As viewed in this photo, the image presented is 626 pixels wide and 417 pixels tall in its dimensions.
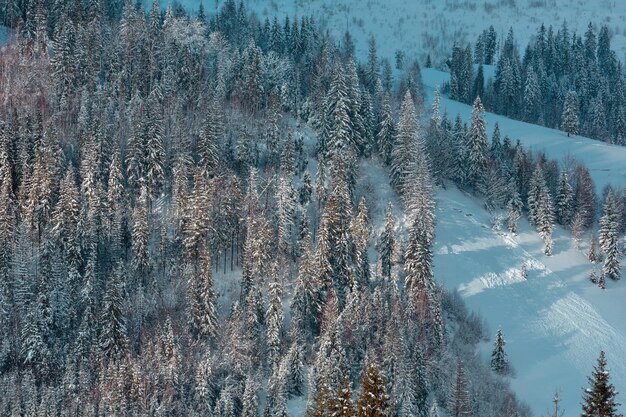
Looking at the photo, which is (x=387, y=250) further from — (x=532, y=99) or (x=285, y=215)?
(x=532, y=99)

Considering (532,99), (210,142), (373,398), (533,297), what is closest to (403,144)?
(533,297)

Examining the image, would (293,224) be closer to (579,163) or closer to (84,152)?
(84,152)

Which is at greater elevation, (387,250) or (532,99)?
(532,99)

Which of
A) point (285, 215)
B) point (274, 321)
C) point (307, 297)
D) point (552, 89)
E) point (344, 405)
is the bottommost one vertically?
point (274, 321)

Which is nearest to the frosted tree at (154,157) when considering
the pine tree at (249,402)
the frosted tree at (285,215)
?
the frosted tree at (285,215)

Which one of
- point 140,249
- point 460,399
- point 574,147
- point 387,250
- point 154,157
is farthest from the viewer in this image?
point 574,147

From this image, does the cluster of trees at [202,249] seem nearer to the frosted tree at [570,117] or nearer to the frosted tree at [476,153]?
the frosted tree at [476,153]

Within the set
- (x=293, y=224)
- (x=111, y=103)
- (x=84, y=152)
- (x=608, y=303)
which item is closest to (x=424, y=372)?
(x=293, y=224)
